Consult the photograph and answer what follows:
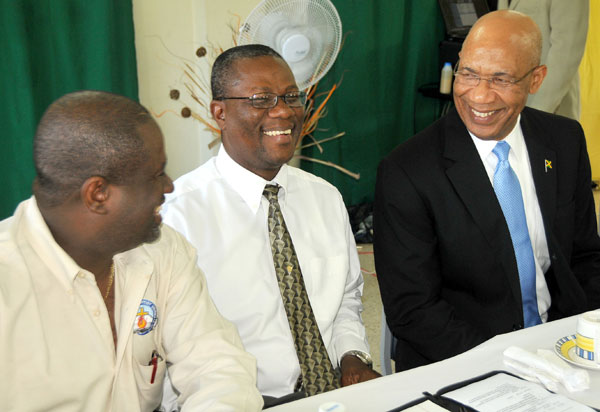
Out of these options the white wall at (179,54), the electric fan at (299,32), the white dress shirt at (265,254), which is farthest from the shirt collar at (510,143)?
the white wall at (179,54)

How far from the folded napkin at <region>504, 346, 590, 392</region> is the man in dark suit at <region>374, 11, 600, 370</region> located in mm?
497

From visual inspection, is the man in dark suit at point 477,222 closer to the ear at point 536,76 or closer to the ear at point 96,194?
the ear at point 536,76

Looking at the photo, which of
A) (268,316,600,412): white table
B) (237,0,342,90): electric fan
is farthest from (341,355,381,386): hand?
(237,0,342,90): electric fan

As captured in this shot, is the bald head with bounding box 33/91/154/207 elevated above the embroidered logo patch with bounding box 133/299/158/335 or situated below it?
above

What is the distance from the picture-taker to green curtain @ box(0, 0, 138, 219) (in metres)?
3.10

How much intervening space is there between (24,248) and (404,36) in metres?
4.54

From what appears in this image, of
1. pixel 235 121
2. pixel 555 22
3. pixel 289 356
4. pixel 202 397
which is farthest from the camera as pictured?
pixel 555 22

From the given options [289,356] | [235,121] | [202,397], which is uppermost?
[235,121]

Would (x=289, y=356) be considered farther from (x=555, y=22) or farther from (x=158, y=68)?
(x=555, y=22)

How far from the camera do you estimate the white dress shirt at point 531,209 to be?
6.88 feet

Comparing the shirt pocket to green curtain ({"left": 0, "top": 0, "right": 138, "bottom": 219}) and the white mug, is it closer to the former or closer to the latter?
the white mug

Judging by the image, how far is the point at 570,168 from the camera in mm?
2186

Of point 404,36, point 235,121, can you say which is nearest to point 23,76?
point 235,121

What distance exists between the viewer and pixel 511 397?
127 centimetres
